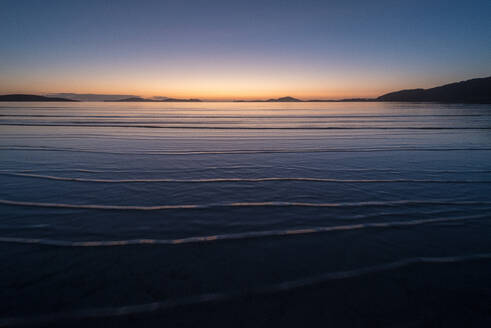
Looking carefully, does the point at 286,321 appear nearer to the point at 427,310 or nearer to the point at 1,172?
the point at 427,310

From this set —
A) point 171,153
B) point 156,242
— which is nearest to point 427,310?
point 156,242

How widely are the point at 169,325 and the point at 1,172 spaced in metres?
7.31

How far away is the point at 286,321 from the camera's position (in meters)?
2.07

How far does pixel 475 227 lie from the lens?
12.0ft

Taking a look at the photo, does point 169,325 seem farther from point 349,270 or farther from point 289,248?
point 349,270

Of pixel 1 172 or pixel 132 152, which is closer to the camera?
pixel 1 172

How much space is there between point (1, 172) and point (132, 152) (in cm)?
369

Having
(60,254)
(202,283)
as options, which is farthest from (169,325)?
(60,254)

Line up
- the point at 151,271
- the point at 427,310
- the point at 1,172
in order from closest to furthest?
the point at 427,310 < the point at 151,271 < the point at 1,172

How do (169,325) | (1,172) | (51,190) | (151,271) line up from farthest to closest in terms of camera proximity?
(1,172) < (51,190) < (151,271) < (169,325)

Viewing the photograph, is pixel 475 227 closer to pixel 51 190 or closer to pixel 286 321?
pixel 286 321

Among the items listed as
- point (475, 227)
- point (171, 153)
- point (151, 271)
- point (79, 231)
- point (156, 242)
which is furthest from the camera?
point (171, 153)

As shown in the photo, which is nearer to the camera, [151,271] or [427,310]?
[427,310]

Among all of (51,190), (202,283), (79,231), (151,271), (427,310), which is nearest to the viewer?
(427,310)
